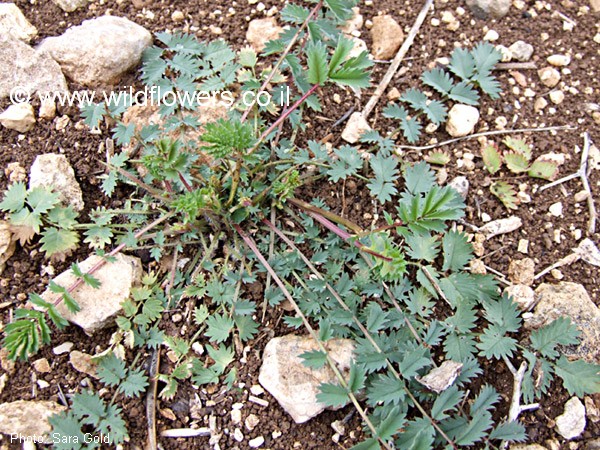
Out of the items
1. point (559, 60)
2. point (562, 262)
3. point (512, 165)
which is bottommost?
point (562, 262)

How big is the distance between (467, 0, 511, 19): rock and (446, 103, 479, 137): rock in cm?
65

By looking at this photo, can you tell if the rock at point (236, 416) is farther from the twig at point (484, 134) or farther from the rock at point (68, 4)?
the rock at point (68, 4)

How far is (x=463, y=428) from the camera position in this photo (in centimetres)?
204

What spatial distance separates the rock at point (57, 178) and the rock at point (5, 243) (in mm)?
205

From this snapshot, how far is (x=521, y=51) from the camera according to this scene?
2988mm

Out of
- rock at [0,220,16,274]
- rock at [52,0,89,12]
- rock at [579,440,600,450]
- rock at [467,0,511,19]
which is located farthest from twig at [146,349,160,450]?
rock at [467,0,511,19]

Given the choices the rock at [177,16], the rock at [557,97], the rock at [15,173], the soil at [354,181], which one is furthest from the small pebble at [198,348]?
the rock at [557,97]

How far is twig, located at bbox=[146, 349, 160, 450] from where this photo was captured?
7.15 ft

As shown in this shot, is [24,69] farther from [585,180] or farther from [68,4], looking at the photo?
[585,180]

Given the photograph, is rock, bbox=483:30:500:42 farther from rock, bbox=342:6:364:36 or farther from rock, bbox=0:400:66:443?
rock, bbox=0:400:66:443

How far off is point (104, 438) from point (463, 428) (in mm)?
1357

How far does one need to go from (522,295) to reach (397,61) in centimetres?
137

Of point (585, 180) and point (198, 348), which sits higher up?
point (585, 180)

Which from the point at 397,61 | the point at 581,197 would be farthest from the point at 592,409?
the point at 397,61
